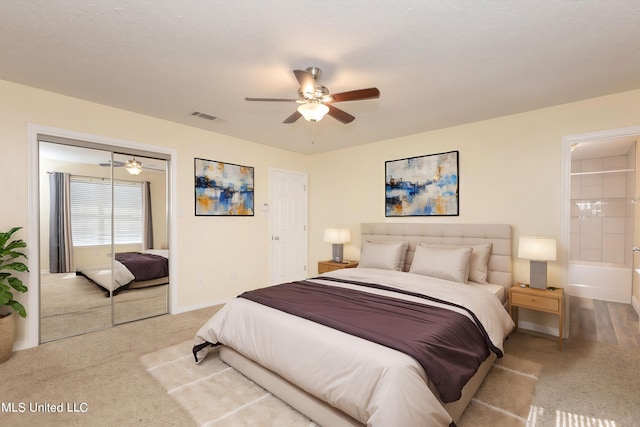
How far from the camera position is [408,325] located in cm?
203

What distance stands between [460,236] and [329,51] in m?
2.88

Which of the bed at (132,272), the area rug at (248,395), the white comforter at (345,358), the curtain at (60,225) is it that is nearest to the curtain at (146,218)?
the bed at (132,272)

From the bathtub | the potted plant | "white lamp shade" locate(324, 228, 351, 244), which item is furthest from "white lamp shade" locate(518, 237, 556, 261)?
the potted plant

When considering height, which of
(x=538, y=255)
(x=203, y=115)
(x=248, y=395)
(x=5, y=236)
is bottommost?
(x=248, y=395)

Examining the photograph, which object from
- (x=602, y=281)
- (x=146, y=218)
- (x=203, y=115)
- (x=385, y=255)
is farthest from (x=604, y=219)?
(x=146, y=218)

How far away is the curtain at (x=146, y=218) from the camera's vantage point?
381 cm

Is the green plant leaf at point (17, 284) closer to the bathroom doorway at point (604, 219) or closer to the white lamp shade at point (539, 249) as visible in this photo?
the white lamp shade at point (539, 249)

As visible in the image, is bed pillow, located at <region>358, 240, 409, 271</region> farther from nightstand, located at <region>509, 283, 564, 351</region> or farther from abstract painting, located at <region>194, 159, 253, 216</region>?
abstract painting, located at <region>194, 159, 253, 216</region>

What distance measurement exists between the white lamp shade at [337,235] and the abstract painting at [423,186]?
29.4 inches

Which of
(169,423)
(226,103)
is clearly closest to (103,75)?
(226,103)

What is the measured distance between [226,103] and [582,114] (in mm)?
3867

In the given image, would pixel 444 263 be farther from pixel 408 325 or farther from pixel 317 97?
pixel 317 97

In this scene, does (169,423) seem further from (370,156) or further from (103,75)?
(370,156)

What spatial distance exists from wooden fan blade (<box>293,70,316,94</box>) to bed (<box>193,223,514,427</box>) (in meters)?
1.69
